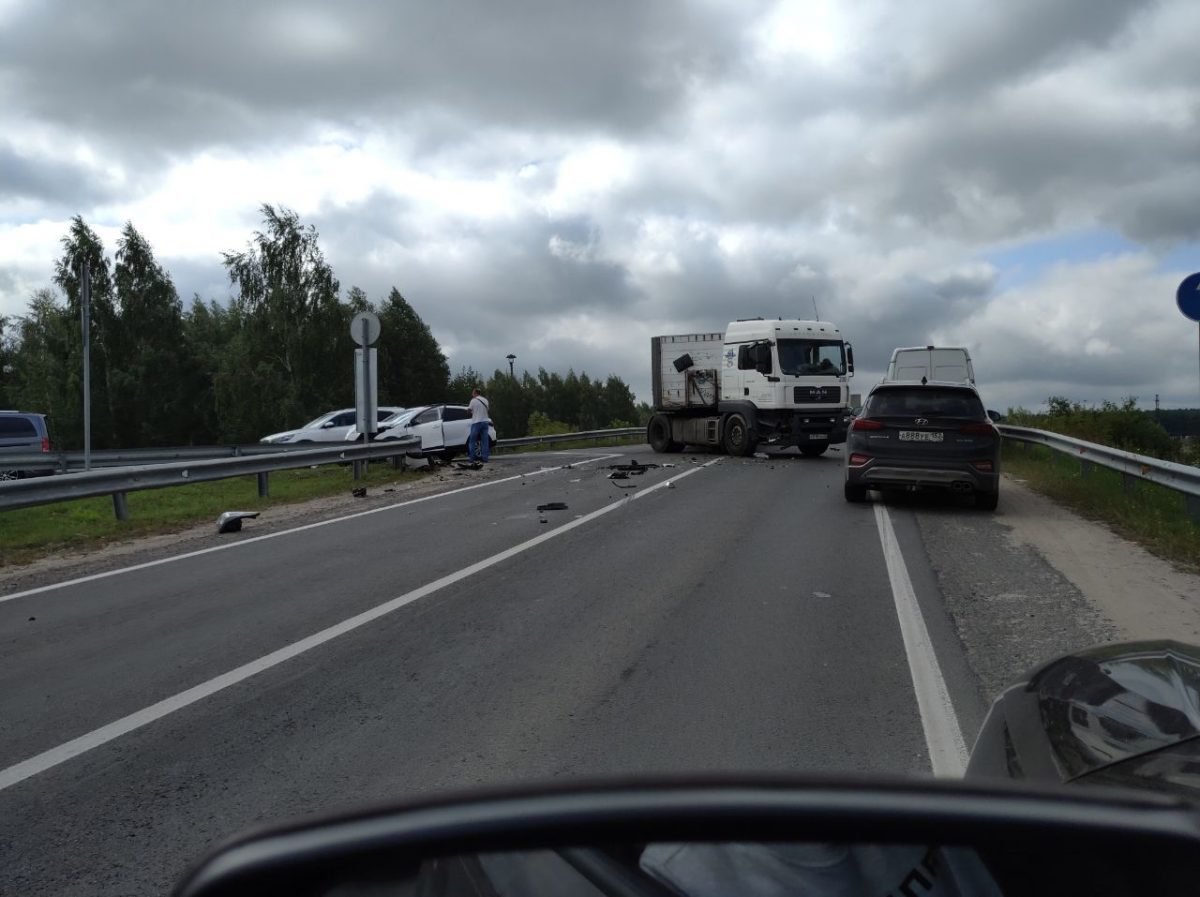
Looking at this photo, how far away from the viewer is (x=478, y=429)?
24922 millimetres

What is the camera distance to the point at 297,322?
57.2 metres

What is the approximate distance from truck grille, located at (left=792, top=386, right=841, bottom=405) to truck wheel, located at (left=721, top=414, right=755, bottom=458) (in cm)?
149

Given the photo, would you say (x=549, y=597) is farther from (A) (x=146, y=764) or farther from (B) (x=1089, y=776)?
(B) (x=1089, y=776)

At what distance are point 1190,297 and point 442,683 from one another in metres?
9.90

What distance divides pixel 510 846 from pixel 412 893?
5.1 inches

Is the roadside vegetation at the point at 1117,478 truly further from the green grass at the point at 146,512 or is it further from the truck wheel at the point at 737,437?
the green grass at the point at 146,512

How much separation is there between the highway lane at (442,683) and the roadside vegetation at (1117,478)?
2.94m

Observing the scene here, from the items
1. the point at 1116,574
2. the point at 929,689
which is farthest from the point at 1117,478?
the point at 929,689

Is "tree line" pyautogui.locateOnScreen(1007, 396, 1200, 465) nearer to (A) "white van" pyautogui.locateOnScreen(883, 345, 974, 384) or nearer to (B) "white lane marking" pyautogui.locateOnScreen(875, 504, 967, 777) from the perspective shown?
(A) "white van" pyautogui.locateOnScreen(883, 345, 974, 384)

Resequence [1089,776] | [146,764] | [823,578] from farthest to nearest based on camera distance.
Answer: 1. [823,578]
2. [146,764]
3. [1089,776]

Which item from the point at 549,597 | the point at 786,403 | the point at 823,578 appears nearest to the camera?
the point at 549,597

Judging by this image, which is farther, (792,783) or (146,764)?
(146,764)

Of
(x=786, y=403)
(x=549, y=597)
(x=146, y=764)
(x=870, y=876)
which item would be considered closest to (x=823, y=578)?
(x=549, y=597)

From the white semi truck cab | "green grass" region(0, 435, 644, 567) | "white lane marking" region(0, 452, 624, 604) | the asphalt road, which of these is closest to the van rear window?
"green grass" region(0, 435, 644, 567)
